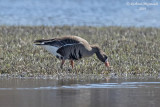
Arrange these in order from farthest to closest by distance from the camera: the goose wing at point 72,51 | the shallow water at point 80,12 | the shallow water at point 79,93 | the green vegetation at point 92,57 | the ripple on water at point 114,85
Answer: the shallow water at point 80,12 → the goose wing at point 72,51 → the green vegetation at point 92,57 → the ripple on water at point 114,85 → the shallow water at point 79,93

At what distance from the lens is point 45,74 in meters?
11.6

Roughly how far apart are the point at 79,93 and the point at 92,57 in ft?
14.2

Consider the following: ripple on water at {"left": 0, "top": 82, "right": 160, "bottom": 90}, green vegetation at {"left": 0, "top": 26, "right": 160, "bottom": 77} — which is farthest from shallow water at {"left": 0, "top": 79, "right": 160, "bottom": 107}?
green vegetation at {"left": 0, "top": 26, "right": 160, "bottom": 77}

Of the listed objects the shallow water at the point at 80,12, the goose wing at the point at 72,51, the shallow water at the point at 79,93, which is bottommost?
the shallow water at the point at 79,93

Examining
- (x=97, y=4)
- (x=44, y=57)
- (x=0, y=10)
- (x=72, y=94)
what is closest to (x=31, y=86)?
(x=72, y=94)

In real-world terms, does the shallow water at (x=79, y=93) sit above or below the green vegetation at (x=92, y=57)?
below

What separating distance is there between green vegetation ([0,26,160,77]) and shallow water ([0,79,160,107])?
0.86 m

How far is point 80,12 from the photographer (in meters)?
25.5

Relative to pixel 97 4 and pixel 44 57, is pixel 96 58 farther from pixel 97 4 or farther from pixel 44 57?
pixel 97 4

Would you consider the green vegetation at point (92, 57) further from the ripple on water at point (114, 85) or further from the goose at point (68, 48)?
the ripple on water at point (114, 85)

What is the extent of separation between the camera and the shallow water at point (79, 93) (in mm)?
8414

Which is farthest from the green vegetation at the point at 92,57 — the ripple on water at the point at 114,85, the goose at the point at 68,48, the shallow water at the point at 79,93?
the ripple on water at the point at 114,85

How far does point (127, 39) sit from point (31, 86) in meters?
6.58

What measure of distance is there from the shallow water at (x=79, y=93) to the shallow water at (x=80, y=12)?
33.2 feet
